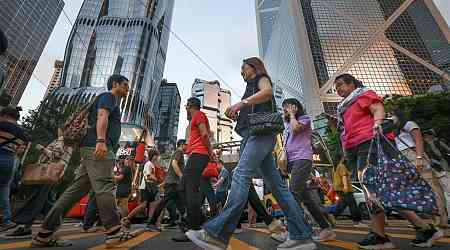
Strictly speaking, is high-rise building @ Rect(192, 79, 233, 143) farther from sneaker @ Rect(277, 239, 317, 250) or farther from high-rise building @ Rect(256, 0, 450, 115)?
sneaker @ Rect(277, 239, 317, 250)

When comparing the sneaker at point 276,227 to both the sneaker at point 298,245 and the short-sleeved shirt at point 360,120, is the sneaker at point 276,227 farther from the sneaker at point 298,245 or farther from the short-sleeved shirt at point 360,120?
the short-sleeved shirt at point 360,120

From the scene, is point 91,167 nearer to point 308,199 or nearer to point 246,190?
point 246,190

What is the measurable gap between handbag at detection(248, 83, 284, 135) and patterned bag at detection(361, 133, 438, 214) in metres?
0.84

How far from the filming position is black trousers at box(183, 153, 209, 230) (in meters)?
2.80

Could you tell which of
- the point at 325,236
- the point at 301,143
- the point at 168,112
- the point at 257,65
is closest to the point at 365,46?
the point at 301,143

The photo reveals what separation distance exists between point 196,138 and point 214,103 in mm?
114670

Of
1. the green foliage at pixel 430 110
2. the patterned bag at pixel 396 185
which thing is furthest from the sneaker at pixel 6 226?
the green foliage at pixel 430 110

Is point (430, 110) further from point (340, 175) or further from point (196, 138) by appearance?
point (196, 138)

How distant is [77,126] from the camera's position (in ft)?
8.41

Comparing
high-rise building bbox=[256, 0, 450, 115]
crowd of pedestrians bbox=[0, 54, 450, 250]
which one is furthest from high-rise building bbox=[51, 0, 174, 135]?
crowd of pedestrians bbox=[0, 54, 450, 250]

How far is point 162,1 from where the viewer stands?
85625mm

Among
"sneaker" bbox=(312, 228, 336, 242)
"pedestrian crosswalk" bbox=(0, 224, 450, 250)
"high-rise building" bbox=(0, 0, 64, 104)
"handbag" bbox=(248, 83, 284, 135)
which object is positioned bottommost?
"pedestrian crosswalk" bbox=(0, 224, 450, 250)

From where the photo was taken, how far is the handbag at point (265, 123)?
2041 millimetres

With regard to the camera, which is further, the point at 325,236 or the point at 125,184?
the point at 125,184
